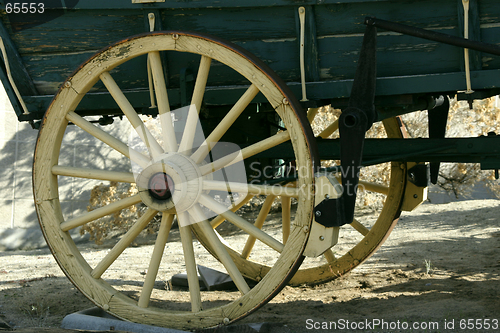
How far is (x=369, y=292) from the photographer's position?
3.12m

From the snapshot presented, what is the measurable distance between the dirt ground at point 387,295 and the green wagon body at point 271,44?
108 cm

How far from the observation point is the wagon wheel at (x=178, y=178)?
2.03m

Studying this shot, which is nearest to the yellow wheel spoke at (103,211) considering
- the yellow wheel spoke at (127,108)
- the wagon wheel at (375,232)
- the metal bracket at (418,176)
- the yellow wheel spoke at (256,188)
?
the yellow wheel spoke at (127,108)

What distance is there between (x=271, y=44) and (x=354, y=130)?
592 millimetres

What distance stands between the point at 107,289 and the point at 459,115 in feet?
18.3

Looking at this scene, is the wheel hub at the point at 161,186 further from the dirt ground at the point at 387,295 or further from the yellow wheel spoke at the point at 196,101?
the dirt ground at the point at 387,295

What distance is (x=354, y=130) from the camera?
207 cm

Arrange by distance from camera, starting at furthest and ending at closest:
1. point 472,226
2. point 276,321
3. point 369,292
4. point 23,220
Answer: point 23,220 → point 472,226 → point 369,292 → point 276,321

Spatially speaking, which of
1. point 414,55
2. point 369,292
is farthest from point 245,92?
point 369,292

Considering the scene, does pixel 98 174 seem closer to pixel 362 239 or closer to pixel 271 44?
pixel 271 44

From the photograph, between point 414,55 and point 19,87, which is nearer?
point 414,55

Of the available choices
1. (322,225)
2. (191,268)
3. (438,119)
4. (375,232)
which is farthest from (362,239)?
(191,268)

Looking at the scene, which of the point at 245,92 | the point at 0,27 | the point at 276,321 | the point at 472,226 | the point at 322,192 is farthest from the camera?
the point at 472,226

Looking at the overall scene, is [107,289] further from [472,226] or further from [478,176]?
[478,176]
